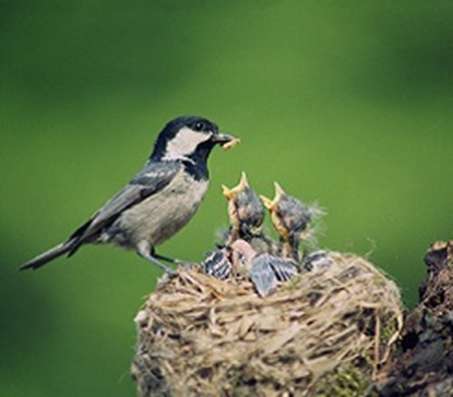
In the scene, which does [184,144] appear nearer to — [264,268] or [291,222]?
[291,222]

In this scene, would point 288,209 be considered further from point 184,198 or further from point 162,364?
point 162,364

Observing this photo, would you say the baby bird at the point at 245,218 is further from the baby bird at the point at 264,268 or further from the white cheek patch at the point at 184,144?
the white cheek patch at the point at 184,144

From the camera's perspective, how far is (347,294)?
3191mm

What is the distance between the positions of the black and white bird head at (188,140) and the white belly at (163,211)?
6 centimetres

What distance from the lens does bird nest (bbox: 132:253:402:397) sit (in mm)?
3045

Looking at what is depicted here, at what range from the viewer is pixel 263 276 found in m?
3.29

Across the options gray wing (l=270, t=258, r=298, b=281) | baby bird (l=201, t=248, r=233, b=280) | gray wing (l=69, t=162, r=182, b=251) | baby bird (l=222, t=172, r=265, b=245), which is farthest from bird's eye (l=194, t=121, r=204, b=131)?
gray wing (l=270, t=258, r=298, b=281)

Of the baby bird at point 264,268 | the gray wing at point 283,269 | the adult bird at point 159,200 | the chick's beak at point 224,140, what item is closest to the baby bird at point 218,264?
the baby bird at point 264,268

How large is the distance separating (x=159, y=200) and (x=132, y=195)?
8 centimetres

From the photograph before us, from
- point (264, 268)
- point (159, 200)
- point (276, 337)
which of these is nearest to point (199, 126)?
point (159, 200)

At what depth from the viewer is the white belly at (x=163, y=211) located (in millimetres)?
4051

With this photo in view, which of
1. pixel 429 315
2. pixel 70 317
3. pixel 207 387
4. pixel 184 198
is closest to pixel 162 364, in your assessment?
pixel 207 387

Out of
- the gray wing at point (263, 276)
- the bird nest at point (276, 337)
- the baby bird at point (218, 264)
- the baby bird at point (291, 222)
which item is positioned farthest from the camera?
the baby bird at point (291, 222)

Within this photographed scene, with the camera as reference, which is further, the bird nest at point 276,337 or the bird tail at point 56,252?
the bird tail at point 56,252
